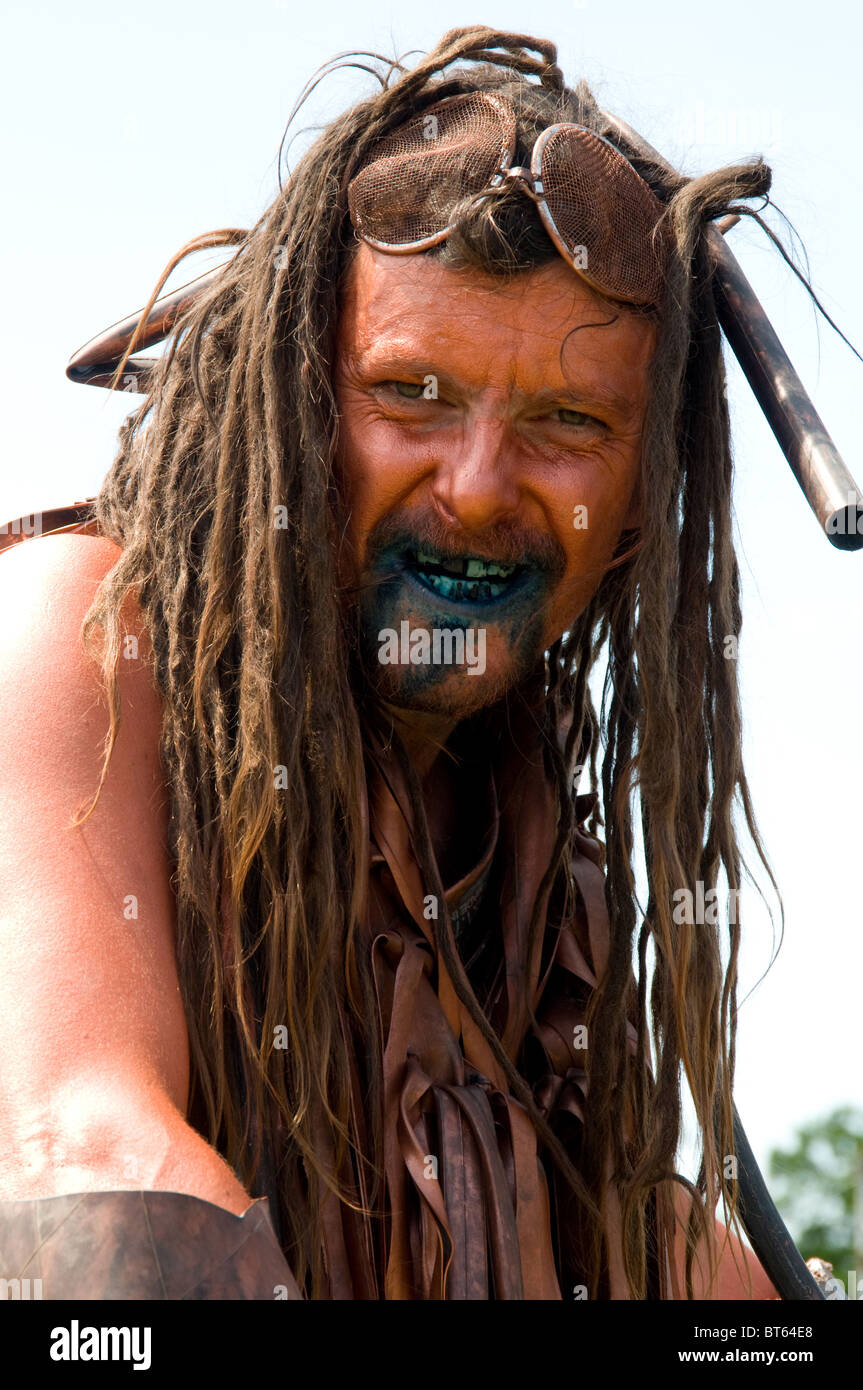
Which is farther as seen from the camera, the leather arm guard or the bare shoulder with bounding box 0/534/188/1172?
the bare shoulder with bounding box 0/534/188/1172

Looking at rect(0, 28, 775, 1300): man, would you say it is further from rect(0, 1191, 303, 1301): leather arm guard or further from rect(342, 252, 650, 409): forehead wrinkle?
rect(0, 1191, 303, 1301): leather arm guard

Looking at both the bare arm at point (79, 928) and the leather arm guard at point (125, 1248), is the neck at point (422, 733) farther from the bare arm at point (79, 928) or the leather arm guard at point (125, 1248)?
the leather arm guard at point (125, 1248)

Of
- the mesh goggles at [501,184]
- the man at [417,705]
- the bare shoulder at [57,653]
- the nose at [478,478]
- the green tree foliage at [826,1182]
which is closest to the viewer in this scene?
the bare shoulder at [57,653]

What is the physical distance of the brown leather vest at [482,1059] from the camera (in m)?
2.72

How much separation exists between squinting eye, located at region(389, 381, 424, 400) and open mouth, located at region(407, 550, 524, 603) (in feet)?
0.79

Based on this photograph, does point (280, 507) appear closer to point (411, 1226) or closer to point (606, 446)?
point (606, 446)

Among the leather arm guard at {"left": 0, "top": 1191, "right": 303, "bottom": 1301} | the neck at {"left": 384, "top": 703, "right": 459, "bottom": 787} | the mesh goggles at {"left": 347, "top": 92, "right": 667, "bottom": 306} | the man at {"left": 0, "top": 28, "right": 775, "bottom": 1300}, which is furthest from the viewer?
the neck at {"left": 384, "top": 703, "right": 459, "bottom": 787}

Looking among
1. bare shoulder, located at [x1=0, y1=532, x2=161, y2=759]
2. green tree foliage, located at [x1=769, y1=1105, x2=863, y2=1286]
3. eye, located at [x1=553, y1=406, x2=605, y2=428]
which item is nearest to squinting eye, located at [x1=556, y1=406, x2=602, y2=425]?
eye, located at [x1=553, y1=406, x2=605, y2=428]

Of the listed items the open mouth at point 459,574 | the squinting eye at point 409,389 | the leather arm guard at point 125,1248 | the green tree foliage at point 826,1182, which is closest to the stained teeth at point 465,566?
the open mouth at point 459,574

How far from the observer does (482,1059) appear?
2.97 m

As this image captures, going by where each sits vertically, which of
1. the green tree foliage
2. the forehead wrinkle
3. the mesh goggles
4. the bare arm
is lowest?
the green tree foliage

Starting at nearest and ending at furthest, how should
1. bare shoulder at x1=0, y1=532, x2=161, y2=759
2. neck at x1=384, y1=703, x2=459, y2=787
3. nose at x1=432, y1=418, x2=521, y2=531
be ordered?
bare shoulder at x1=0, y1=532, x2=161, y2=759, nose at x1=432, y1=418, x2=521, y2=531, neck at x1=384, y1=703, x2=459, y2=787

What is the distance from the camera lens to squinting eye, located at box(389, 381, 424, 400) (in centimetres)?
283
